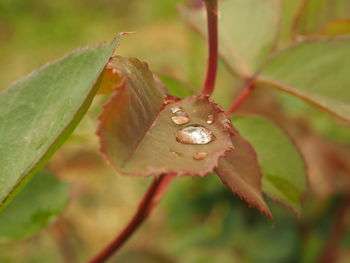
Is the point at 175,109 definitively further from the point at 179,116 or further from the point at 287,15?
the point at 287,15

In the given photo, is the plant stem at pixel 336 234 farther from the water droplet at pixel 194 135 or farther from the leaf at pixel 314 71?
the water droplet at pixel 194 135

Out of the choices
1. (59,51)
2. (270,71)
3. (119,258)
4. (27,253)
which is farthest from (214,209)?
(59,51)

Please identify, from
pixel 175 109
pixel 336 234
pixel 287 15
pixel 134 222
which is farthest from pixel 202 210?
pixel 175 109

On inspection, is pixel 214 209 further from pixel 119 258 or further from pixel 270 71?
pixel 270 71

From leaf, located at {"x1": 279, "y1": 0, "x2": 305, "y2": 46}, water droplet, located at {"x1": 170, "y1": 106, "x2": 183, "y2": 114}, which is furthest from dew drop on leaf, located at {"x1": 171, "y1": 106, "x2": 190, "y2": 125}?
leaf, located at {"x1": 279, "y1": 0, "x2": 305, "y2": 46}

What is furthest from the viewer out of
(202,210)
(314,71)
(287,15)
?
(202,210)

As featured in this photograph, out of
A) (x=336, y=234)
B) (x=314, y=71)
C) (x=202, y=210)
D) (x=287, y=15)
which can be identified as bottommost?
(x=202, y=210)
